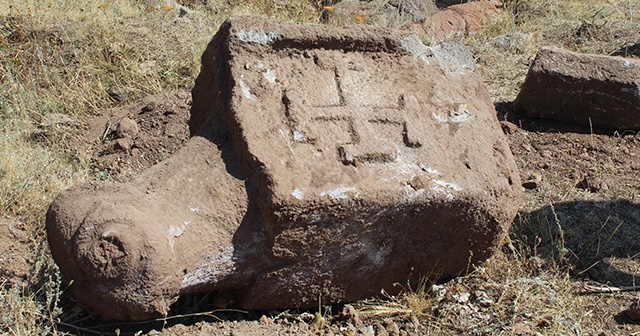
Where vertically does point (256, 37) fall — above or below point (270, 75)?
above

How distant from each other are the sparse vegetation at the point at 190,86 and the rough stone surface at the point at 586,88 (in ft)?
0.78

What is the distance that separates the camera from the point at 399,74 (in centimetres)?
335

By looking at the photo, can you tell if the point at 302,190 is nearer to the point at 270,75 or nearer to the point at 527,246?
the point at 270,75

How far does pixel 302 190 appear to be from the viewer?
2752mm

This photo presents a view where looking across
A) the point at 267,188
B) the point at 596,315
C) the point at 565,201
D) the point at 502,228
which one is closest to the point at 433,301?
the point at 502,228

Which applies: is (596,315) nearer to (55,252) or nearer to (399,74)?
(399,74)

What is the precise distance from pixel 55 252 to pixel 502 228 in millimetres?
1757

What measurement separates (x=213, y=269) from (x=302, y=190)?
0.44 meters

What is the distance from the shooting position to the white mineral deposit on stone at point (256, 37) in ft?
10.2

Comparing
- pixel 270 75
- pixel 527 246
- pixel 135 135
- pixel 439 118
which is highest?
pixel 270 75

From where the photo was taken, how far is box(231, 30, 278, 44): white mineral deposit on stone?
3.10 m

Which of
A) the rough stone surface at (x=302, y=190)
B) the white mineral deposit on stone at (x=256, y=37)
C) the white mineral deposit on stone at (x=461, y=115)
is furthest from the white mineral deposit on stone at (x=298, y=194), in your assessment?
the white mineral deposit on stone at (x=461, y=115)

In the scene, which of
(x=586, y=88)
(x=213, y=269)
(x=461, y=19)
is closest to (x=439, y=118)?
(x=213, y=269)

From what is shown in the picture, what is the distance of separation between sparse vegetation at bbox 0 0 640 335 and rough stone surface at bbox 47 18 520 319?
23 centimetres
